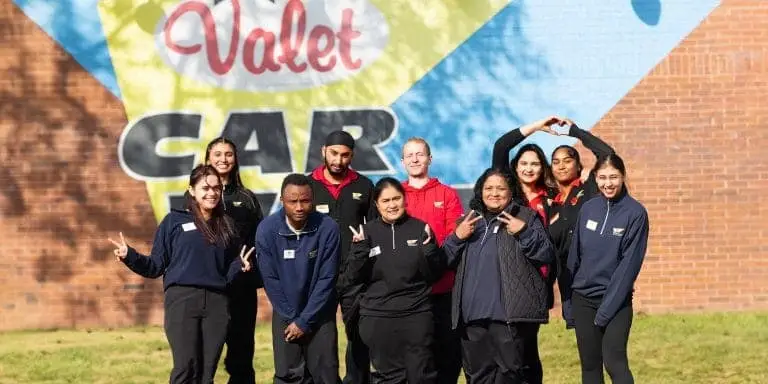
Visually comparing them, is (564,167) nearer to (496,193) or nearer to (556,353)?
(496,193)

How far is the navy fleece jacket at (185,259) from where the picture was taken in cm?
828

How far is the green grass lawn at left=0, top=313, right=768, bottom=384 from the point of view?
1086 cm

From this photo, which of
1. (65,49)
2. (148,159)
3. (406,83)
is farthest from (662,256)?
(65,49)

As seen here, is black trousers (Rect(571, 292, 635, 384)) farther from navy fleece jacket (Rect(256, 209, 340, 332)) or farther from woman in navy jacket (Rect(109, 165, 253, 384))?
woman in navy jacket (Rect(109, 165, 253, 384))

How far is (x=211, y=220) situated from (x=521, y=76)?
18.7ft

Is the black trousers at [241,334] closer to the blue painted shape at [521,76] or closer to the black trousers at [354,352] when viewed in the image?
the black trousers at [354,352]

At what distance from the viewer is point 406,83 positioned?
43.5 ft

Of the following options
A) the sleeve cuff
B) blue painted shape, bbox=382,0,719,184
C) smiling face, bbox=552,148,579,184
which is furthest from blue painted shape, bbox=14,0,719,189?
the sleeve cuff

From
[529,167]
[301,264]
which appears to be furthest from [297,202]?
[529,167]

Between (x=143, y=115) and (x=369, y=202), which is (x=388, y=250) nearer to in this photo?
(x=369, y=202)

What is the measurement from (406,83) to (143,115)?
272 cm

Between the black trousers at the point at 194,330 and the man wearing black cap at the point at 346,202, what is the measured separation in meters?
0.91

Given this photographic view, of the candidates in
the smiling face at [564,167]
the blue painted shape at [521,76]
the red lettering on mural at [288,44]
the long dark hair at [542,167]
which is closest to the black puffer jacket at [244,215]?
the long dark hair at [542,167]

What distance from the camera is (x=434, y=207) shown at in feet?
28.5
